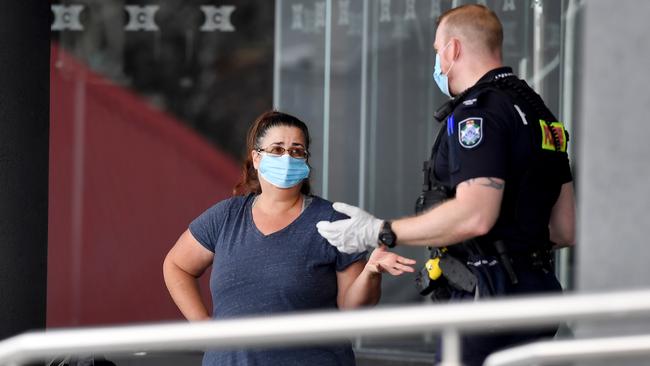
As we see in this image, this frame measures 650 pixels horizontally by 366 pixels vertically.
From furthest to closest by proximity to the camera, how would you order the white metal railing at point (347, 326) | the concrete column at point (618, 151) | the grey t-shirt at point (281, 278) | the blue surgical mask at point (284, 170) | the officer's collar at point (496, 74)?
the blue surgical mask at point (284, 170) → the grey t-shirt at point (281, 278) → the officer's collar at point (496, 74) → the concrete column at point (618, 151) → the white metal railing at point (347, 326)

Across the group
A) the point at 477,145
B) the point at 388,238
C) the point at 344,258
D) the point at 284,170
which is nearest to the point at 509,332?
the point at 388,238

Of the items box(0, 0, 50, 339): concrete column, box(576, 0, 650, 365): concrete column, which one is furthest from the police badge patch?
box(0, 0, 50, 339): concrete column

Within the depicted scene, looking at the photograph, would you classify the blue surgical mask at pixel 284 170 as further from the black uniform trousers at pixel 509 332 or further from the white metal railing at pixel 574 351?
the white metal railing at pixel 574 351

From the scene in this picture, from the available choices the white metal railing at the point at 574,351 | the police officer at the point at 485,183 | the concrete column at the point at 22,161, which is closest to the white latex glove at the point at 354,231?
the police officer at the point at 485,183

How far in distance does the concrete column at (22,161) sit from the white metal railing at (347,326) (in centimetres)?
246

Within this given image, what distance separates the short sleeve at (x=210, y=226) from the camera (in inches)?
153

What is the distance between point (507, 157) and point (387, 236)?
0.38m

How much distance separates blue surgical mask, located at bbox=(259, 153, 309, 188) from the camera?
12.4ft

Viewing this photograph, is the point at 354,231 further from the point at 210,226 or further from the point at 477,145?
the point at 210,226

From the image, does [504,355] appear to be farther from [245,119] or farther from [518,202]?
[245,119]

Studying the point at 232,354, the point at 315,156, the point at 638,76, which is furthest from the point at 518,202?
the point at 315,156

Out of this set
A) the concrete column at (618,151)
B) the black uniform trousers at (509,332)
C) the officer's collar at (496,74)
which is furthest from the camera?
the officer's collar at (496,74)

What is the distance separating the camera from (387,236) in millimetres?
3197

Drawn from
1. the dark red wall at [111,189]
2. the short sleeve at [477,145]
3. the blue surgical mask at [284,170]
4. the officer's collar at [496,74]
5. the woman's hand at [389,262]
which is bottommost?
the dark red wall at [111,189]
